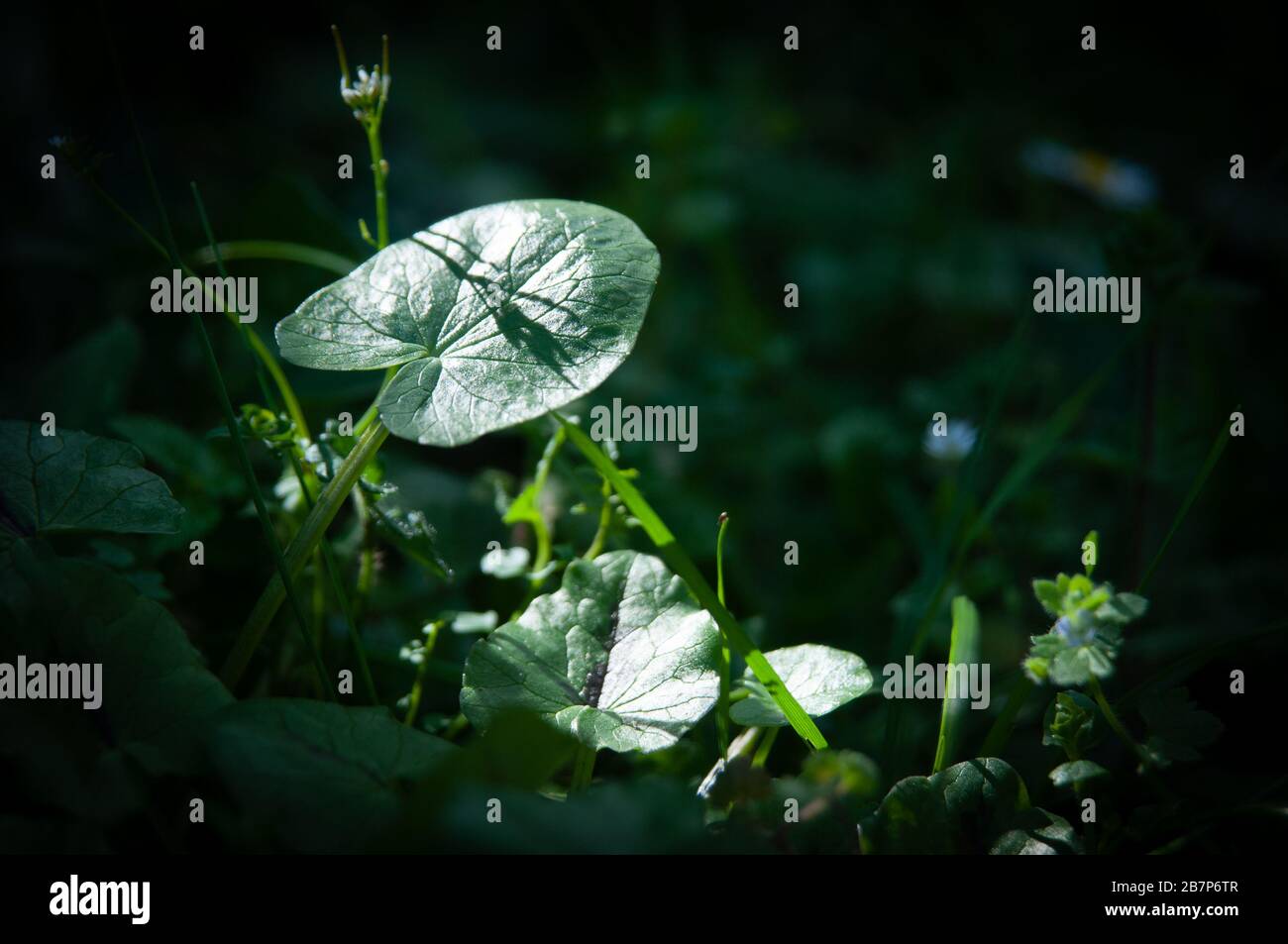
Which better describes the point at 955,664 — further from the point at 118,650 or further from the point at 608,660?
the point at 118,650

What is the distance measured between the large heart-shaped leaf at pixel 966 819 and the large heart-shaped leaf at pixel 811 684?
4.0 inches

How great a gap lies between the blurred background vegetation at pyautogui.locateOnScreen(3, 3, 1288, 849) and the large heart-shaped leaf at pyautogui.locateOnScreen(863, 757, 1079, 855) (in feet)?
0.41

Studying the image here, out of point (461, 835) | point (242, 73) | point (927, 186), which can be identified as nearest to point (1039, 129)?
point (927, 186)

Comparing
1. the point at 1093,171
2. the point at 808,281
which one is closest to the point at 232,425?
the point at 808,281

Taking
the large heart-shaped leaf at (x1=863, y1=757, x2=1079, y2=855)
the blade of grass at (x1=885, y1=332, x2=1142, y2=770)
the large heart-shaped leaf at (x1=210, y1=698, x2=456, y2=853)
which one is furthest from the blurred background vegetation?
the large heart-shaped leaf at (x1=210, y1=698, x2=456, y2=853)

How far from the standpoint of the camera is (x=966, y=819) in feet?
2.99

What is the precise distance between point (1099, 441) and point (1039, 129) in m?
1.48

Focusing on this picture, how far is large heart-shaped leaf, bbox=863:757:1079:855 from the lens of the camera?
891 millimetres

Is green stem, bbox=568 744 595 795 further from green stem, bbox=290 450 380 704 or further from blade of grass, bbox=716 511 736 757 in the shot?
green stem, bbox=290 450 380 704

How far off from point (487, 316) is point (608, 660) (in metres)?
0.39

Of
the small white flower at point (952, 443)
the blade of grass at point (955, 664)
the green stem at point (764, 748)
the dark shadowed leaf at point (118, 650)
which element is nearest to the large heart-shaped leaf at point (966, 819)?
the blade of grass at point (955, 664)

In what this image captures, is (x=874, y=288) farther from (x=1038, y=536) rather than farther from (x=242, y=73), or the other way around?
(x=242, y=73)

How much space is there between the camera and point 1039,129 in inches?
108
